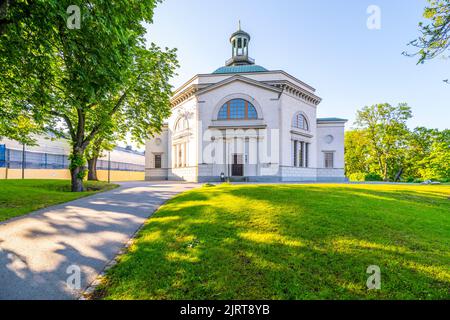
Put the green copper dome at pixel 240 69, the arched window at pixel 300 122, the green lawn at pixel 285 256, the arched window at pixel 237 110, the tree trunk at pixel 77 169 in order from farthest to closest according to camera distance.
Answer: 1. the green copper dome at pixel 240 69
2. the arched window at pixel 300 122
3. the arched window at pixel 237 110
4. the tree trunk at pixel 77 169
5. the green lawn at pixel 285 256

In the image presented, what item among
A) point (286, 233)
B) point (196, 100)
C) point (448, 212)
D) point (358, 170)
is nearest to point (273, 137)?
point (196, 100)

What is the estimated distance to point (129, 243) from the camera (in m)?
5.21

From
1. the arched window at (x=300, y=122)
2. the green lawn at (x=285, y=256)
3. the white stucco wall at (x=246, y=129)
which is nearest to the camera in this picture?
the green lawn at (x=285, y=256)

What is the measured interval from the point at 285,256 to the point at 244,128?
72.7 ft

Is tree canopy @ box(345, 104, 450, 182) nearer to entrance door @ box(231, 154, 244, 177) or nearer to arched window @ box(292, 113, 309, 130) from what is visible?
arched window @ box(292, 113, 309, 130)

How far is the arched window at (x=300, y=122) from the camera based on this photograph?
28.6 m

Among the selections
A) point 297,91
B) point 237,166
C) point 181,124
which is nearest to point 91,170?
point 181,124

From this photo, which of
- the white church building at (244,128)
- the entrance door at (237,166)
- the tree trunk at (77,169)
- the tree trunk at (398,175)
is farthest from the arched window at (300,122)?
the tree trunk at (77,169)

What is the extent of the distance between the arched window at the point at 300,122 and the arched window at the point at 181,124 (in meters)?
15.2

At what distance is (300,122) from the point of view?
96.6 ft

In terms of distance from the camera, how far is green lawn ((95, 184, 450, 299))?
310 cm

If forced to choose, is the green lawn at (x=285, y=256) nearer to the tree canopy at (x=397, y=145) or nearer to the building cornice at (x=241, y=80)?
the building cornice at (x=241, y=80)

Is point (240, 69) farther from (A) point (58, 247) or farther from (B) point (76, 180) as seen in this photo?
(A) point (58, 247)
